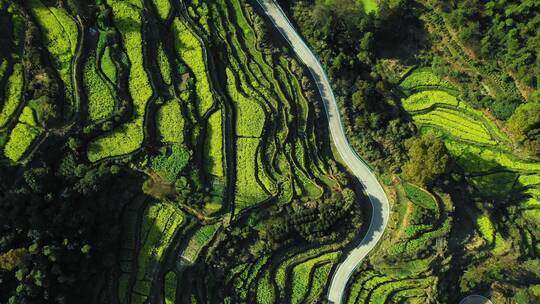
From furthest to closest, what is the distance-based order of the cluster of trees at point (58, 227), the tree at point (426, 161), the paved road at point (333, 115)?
the paved road at point (333, 115)
the tree at point (426, 161)
the cluster of trees at point (58, 227)

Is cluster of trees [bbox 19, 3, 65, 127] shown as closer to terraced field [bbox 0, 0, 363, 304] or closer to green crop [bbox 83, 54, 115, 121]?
terraced field [bbox 0, 0, 363, 304]

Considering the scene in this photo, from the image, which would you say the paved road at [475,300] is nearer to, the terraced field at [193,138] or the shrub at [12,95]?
the terraced field at [193,138]

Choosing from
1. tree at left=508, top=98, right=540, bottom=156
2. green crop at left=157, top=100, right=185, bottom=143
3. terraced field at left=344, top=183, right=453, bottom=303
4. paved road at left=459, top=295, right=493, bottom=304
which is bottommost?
paved road at left=459, top=295, right=493, bottom=304

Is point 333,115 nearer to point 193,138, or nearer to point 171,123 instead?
point 193,138

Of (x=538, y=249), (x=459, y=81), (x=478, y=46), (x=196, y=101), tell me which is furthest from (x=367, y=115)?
(x=538, y=249)

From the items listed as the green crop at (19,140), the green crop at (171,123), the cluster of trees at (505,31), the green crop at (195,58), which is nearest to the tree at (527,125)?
the cluster of trees at (505,31)

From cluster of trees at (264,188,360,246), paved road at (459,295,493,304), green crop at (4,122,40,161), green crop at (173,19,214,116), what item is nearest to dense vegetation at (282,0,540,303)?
paved road at (459,295,493,304)
